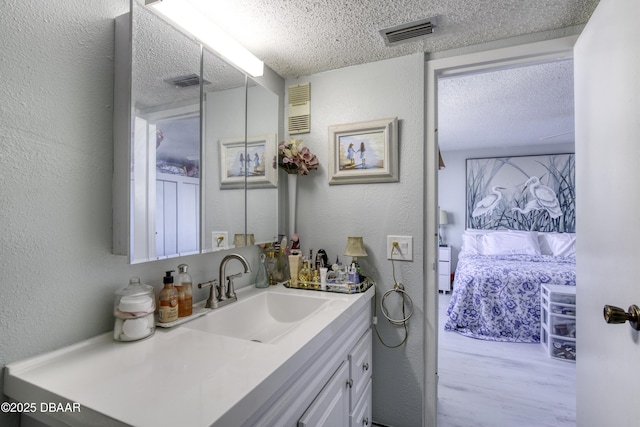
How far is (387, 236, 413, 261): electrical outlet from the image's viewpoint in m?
1.66

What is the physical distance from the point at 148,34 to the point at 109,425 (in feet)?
3.79

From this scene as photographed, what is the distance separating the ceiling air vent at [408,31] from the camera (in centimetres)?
138

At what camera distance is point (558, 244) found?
4145mm

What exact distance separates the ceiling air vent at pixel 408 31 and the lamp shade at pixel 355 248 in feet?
3.42

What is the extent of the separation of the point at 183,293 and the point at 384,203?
3.67ft

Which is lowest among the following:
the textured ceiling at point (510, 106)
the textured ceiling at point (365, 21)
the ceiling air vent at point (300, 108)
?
the ceiling air vent at point (300, 108)

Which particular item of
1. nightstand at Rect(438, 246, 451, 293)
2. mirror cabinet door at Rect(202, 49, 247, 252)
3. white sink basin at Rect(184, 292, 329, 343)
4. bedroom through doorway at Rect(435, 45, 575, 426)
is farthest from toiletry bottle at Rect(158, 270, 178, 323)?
nightstand at Rect(438, 246, 451, 293)

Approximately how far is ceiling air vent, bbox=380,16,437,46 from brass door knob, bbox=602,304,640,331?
1292mm

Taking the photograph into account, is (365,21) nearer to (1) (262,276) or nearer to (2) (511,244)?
(1) (262,276)

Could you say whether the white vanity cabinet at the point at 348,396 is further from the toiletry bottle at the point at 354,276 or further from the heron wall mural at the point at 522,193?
the heron wall mural at the point at 522,193

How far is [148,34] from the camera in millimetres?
1052

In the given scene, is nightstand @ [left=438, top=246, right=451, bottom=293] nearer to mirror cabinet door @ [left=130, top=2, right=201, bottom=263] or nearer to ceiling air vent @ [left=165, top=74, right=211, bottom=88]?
mirror cabinet door @ [left=130, top=2, right=201, bottom=263]

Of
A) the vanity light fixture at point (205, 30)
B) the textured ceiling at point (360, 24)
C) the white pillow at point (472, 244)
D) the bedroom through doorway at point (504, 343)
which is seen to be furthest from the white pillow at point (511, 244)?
the vanity light fixture at point (205, 30)

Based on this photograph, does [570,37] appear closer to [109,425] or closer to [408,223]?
[408,223]
